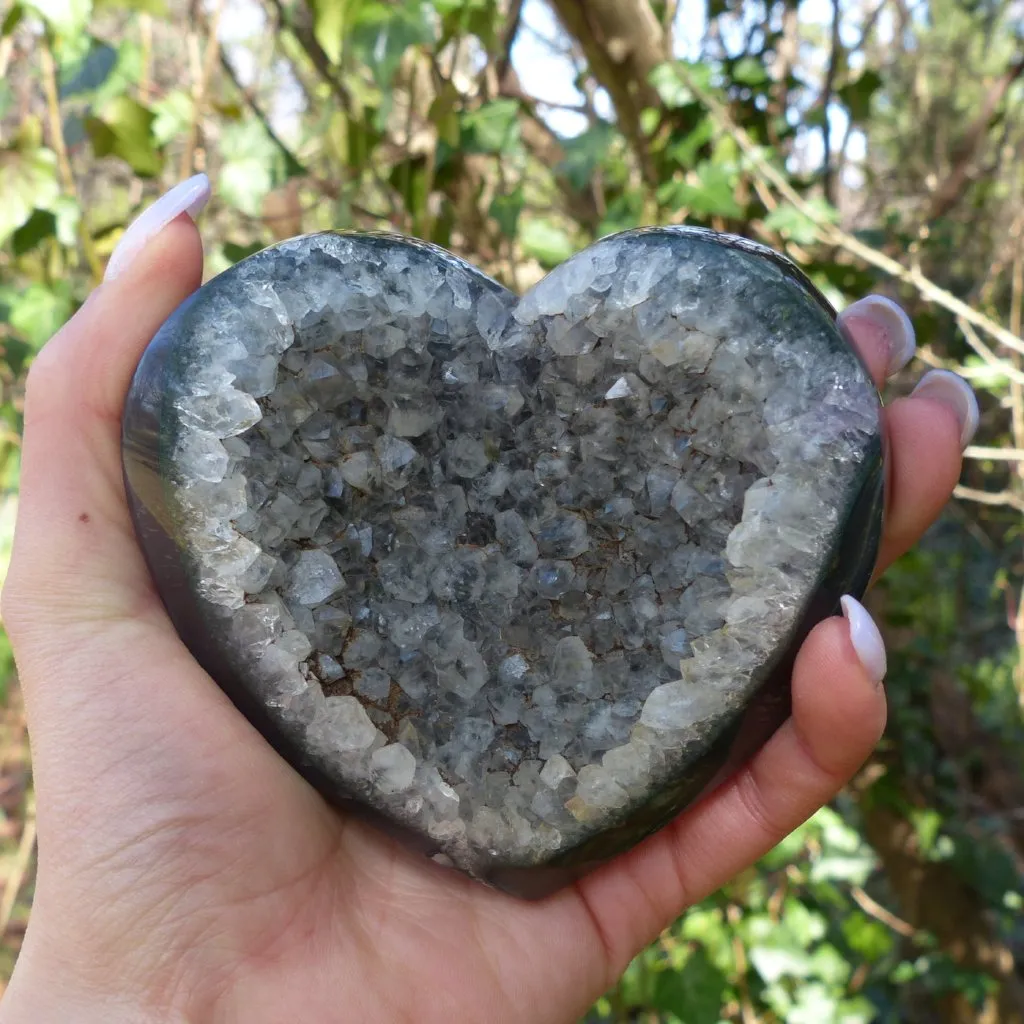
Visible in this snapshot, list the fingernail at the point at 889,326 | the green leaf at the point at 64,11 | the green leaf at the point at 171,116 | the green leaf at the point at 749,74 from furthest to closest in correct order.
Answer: the green leaf at the point at 749,74
the green leaf at the point at 171,116
the green leaf at the point at 64,11
the fingernail at the point at 889,326

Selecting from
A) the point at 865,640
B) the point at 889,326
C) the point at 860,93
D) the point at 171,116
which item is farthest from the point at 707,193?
the point at 865,640

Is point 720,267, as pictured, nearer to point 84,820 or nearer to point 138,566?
point 138,566

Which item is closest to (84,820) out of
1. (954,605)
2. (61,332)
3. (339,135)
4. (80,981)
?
(80,981)

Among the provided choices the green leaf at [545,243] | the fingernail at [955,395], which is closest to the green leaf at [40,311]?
the green leaf at [545,243]

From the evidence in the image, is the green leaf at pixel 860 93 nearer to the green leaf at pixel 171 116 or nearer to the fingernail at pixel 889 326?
the fingernail at pixel 889 326

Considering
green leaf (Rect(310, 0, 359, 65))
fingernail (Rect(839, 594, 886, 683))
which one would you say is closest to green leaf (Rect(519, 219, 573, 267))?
green leaf (Rect(310, 0, 359, 65))

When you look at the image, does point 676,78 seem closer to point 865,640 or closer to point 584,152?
point 584,152
